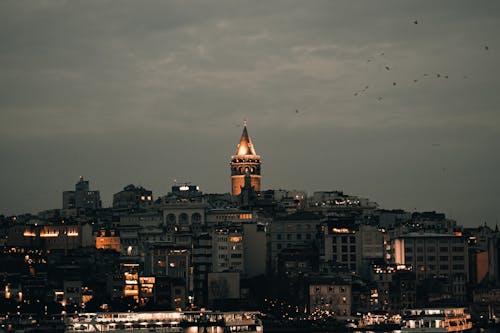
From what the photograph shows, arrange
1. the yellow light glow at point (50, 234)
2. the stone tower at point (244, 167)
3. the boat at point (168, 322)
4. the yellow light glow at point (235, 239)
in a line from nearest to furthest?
1. the boat at point (168, 322)
2. the yellow light glow at point (235, 239)
3. the yellow light glow at point (50, 234)
4. the stone tower at point (244, 167)

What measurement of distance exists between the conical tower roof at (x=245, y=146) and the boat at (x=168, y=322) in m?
54.5

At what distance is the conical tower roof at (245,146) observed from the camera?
423ft

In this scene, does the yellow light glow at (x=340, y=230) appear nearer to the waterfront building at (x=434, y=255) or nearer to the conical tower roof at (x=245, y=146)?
the waterfront building at (x=434, y=255)

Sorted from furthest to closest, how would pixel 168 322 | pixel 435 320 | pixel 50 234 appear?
pixel 50 234
pixel 168 322
pixel 435 320

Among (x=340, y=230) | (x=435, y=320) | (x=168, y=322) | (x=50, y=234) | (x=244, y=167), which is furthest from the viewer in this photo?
(x=244, y=167)

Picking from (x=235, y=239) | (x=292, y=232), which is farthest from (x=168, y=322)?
(x=292, y=232)

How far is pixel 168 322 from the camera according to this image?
242ft

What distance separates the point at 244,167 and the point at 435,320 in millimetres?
57815

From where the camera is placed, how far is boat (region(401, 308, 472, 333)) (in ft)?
229

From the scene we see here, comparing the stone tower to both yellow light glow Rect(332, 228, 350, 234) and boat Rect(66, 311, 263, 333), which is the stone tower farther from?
boat Rect(66, 311, 263, 333)

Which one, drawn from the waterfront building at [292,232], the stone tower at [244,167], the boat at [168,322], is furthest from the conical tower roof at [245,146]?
the boat at [168,322]

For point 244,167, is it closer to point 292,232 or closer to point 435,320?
point 292,232

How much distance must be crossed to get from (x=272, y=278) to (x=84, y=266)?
1014cm

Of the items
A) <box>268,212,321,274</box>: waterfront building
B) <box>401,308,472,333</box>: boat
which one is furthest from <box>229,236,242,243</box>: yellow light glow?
<box>401,308,472,333</box>: boat
